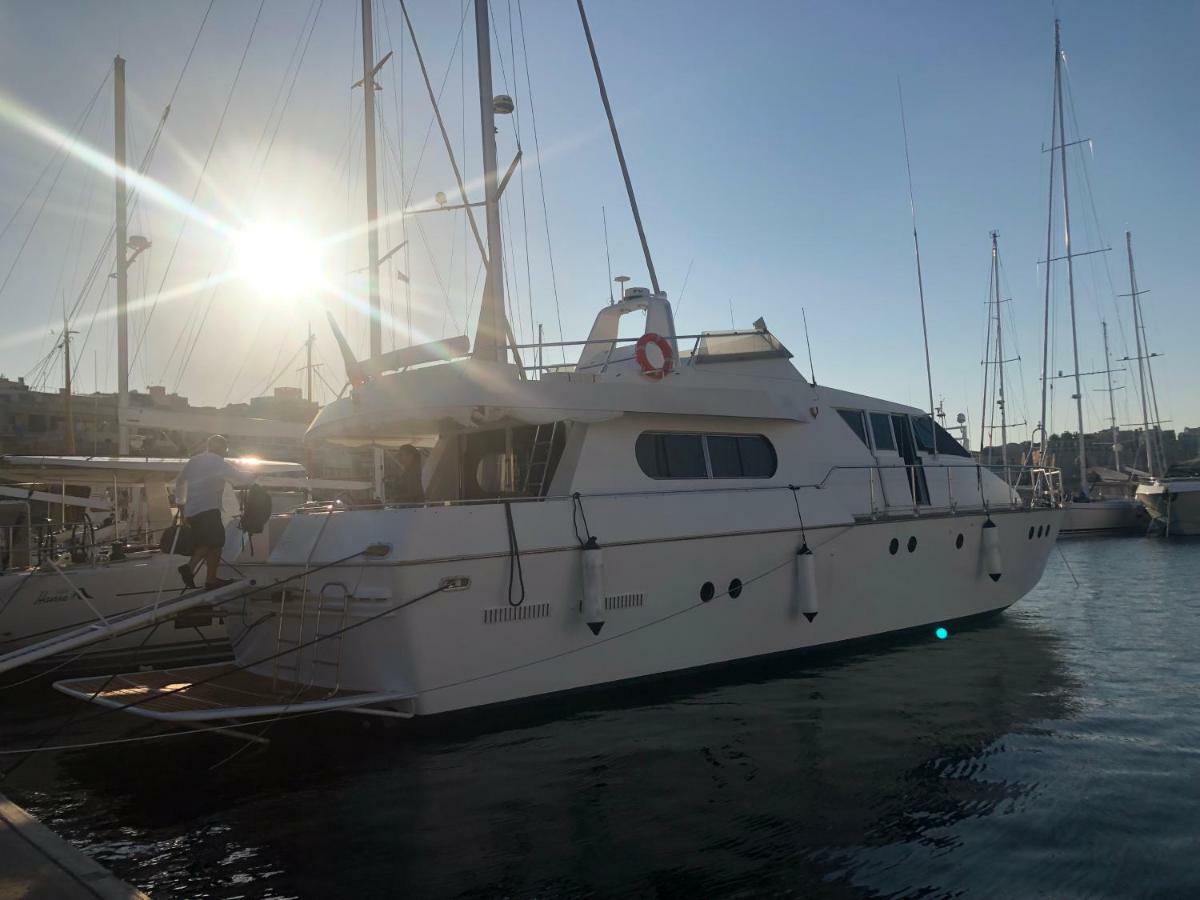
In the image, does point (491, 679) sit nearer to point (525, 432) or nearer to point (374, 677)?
point (374, 677)

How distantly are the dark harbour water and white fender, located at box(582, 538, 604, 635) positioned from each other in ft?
2.94

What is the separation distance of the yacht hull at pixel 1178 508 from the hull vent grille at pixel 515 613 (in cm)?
3633

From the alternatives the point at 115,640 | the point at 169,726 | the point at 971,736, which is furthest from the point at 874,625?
the point at 115,640

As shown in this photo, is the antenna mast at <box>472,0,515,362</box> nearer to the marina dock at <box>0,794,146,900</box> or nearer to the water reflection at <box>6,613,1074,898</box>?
the water reflection at <box>6,613,1074,898</box>

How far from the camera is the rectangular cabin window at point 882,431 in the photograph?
1172 cm

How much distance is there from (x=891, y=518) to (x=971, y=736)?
3779 mm

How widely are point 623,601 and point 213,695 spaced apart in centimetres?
369

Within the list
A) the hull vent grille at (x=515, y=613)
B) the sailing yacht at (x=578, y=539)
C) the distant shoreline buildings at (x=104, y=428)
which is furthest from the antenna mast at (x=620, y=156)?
the distant shoreline buildings at (x=104, y=428)

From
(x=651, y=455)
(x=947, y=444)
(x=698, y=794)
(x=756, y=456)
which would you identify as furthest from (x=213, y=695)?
(x=947, y=444)

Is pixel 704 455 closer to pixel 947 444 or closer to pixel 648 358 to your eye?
pixel 648 358

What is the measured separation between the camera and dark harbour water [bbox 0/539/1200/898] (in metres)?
4.67

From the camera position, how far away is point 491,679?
7.18 metres

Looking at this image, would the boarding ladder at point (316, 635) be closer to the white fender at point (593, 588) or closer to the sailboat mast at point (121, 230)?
the white fender at point (593, 588)

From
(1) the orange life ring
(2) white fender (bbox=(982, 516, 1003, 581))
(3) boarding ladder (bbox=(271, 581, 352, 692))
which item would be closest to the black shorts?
(3) boarding ladder (bbox=(271, 581, 352, 692))
